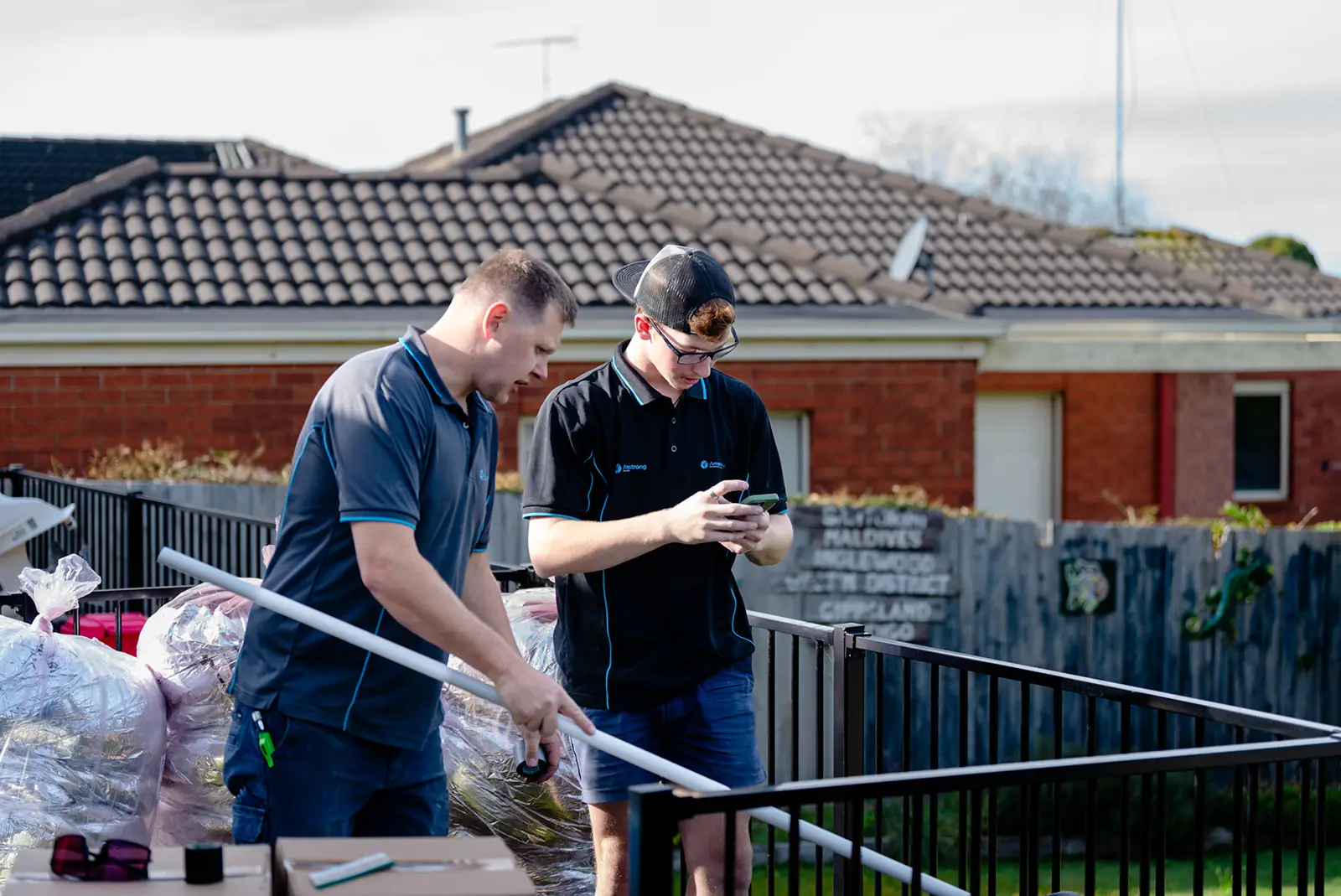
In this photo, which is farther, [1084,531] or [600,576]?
[1084,531]

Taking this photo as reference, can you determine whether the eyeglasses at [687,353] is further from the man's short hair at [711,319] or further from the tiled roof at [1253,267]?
the tiled roof at [1253,267]

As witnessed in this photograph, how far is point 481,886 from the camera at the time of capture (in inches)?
98.2

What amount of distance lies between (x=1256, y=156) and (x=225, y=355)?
8057 cm

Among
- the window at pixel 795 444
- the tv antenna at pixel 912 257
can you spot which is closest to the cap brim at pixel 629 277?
the window at pixel 795 444

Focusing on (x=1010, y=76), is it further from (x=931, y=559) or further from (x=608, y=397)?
(x=608, y=397)

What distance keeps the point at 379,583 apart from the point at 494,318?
0.59 metres

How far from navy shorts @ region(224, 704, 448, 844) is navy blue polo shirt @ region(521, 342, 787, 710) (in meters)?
0.62

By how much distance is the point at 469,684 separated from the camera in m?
3.13

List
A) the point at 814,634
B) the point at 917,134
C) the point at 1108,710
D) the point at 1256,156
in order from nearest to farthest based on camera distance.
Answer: the point at 814,634
the point at 1108,710
the point at 917,134
the point at 1256,156

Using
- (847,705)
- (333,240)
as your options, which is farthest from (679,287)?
(333,240)

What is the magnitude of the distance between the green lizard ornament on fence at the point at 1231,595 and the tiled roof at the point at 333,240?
5511 millimetres

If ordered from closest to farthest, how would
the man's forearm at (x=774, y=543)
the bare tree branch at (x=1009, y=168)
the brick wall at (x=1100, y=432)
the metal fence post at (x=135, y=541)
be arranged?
the man's forearm at (x=774, y=543), the metal fence post at (x=135, y=541), the brick wall at (x=1100, y=432), the bare tree branch at (x=1009, y=168)

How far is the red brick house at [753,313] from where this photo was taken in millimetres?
13266

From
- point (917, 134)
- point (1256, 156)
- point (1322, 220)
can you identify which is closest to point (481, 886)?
point (917, 134)
